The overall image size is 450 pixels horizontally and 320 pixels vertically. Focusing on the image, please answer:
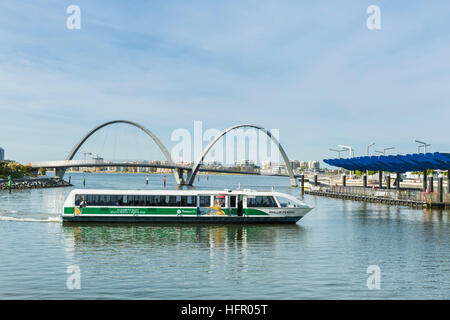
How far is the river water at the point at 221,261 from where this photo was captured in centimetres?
1912

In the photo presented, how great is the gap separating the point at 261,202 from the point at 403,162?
126ft

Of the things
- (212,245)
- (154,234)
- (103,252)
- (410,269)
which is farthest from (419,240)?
(103,252)

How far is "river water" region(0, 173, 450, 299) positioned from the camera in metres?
19.1

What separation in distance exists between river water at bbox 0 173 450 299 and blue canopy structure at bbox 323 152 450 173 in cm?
2128

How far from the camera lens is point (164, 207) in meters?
40.9

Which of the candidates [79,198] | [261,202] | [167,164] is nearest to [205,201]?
[261,202]

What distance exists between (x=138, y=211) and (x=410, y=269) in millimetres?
24539

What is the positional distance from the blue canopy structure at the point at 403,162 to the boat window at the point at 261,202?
28.0 m

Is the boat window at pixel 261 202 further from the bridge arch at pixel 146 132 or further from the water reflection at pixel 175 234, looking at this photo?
the bridge arch at pixel 146 132

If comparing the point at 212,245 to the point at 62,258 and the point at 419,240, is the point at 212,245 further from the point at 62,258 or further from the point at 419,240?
the point at 419,240

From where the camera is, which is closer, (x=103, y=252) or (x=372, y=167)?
(x=103, y=252)
